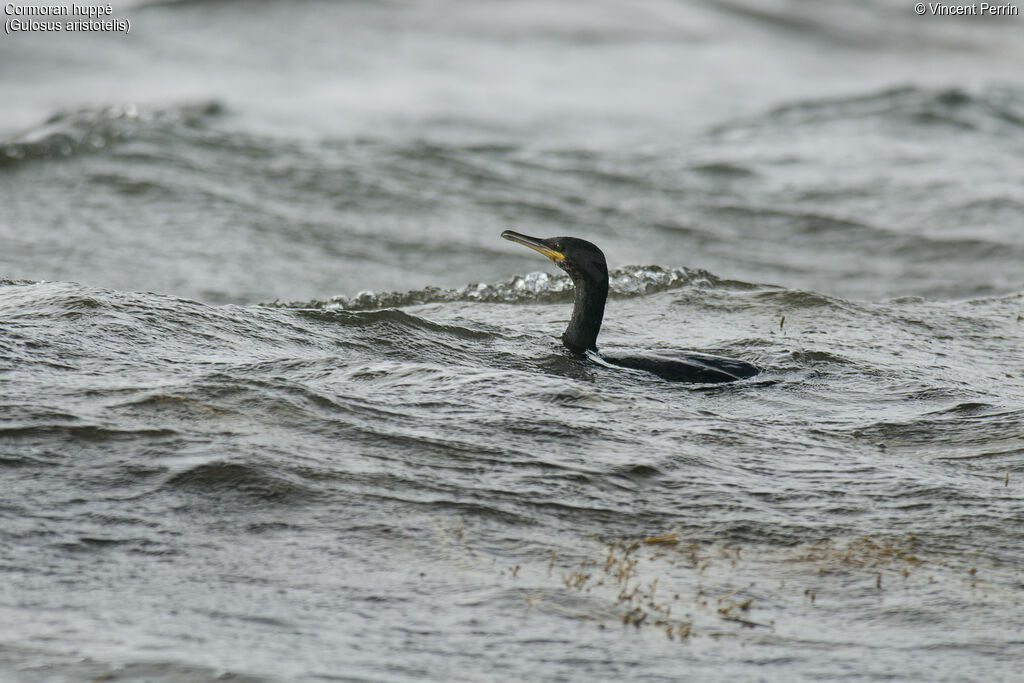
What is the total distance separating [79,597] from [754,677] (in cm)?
182

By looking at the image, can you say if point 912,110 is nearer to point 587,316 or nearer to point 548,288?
point 548,288

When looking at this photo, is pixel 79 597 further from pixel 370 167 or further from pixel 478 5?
pixel 478 5

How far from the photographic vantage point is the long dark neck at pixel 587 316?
6629mm

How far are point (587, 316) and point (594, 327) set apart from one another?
9 cm

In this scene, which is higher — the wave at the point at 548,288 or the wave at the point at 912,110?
the wave at the point at 912,110

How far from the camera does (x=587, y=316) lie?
21.7 feet

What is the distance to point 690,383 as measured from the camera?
6.14 meters

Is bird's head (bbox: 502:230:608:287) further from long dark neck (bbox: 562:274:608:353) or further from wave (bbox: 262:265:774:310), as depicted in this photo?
wave (bbox: 262:265:774:310)

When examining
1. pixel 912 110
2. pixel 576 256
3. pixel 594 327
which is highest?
pixel 912 110

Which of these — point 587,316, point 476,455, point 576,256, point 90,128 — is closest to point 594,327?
point 587,316

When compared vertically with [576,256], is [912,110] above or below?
above

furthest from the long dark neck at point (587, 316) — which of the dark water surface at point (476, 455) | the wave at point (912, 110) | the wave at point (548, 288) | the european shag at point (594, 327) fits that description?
the wave at point (912, 110)

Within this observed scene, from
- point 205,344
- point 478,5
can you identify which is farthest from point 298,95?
point 205,344

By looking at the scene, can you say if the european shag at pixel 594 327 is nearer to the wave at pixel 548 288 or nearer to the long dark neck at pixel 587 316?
the long dark neck at pixel 587 316
